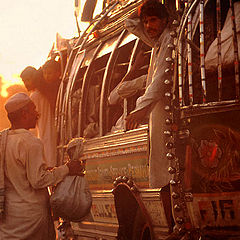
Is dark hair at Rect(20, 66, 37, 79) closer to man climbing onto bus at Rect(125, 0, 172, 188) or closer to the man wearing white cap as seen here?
man climbing onto bus at Rect(125, 0, 172, 188)

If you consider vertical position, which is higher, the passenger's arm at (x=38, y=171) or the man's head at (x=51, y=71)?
the man's head at (x=51, y=71)

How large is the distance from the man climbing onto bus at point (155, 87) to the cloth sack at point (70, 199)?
70cm

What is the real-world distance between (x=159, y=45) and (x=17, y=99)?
4.93 ft

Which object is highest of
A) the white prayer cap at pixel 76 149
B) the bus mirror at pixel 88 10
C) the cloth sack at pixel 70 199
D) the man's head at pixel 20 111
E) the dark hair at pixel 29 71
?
the bus mirror at pixel 88 10

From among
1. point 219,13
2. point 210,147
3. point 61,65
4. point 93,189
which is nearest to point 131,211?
point 93,189

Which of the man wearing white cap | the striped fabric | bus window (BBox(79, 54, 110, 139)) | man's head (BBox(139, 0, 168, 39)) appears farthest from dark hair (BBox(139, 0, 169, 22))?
bus window (BBox(79, 54, 110, 139))

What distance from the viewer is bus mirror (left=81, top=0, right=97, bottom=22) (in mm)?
10414

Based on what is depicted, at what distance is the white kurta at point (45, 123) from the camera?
10.9 m

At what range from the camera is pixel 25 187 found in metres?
5.44

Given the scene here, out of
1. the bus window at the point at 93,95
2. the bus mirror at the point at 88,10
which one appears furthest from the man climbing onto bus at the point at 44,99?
the bus window at the point at 93,95

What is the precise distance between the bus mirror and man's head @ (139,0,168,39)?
179 inches

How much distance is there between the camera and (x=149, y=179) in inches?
220

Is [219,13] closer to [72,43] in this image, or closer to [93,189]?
[93,189]

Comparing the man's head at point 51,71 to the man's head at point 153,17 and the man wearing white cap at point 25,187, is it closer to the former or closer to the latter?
the man's head at point 153,17
